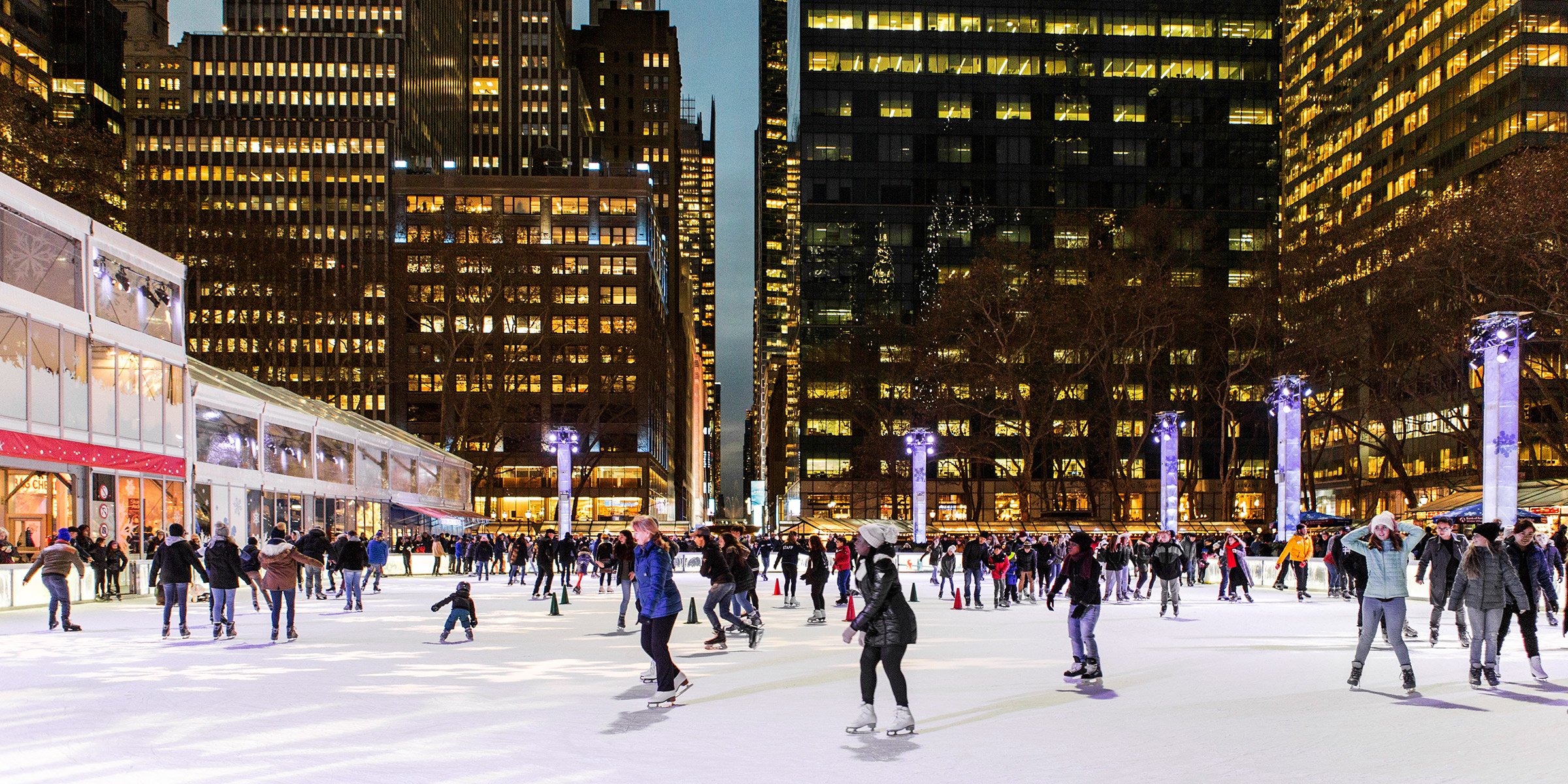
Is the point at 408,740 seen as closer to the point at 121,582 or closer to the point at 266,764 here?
the point at 266,764

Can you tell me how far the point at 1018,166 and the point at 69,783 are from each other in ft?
339

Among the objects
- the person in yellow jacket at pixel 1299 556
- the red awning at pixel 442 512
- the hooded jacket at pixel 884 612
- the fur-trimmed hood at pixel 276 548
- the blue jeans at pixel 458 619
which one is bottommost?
the red awning at pixel 442 512

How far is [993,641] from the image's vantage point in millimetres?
17469

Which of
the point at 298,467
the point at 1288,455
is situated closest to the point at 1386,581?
the point at 1288,455

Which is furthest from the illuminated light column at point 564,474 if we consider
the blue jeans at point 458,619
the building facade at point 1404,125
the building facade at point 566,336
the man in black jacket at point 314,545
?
the building facade at point 1404,125

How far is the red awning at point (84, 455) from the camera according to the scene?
26.1 meters

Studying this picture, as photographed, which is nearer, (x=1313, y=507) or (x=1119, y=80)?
(x=1313, y=507)

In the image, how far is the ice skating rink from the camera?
790cm

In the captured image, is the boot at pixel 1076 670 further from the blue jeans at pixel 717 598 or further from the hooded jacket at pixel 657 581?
the blue jeans at pixel 717 598

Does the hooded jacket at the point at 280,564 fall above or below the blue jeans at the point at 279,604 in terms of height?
above

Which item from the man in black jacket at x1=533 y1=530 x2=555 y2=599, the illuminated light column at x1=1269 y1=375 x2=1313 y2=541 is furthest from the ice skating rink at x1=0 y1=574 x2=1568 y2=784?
the illuminated light column at x1=1269 y1=375 x2=1313 y2=541

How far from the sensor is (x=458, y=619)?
17.2 meters

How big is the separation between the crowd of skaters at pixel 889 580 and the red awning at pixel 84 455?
192cm

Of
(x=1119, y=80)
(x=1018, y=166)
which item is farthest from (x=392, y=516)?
(x=1119, y=80)
